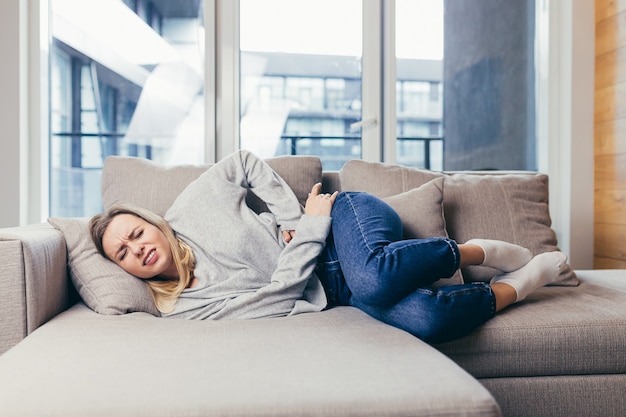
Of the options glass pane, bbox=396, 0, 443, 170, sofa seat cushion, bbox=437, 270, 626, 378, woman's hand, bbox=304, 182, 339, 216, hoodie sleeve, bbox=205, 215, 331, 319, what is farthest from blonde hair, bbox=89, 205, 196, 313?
glass pane, bbox=396, 0, 443, 170

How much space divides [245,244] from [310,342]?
511 mm

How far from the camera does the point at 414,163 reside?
9.70 ft

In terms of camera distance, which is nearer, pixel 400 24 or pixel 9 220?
pixel 9 220

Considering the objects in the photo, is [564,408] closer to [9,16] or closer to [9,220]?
[9,220]

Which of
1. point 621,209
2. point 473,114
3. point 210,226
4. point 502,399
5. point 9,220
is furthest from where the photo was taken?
point 473,114

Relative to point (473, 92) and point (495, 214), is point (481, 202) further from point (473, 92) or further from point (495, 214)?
point (473, 92)

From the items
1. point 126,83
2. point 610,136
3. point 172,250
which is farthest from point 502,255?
point 126,83

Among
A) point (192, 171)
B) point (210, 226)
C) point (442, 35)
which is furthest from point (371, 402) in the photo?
point (442, 35)

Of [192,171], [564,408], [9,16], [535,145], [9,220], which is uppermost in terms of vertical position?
[9,16]

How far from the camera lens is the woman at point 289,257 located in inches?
57.2

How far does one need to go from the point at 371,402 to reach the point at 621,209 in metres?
2.17

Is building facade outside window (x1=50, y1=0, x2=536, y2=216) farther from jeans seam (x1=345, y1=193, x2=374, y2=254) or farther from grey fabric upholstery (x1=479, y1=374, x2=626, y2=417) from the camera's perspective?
grey fabric upholstery (x1=479, y1=374, x2=626, y2=417)

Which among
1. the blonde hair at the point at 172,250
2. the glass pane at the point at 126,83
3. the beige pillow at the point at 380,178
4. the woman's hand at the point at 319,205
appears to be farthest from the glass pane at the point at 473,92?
the blonde hair at the point at 172,250

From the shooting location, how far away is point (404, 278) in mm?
1435
